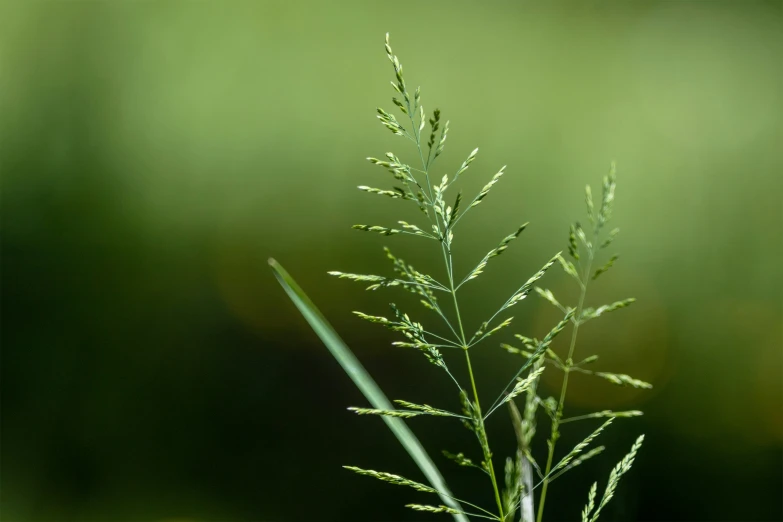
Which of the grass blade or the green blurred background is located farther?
the green blurred background

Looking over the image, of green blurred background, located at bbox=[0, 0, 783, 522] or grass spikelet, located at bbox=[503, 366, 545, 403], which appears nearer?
grass spikelet, located at bbox=[503, 366, 545, 403]

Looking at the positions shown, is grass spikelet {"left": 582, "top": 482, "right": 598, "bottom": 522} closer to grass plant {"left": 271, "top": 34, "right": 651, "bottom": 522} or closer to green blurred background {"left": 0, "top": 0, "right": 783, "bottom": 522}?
grass plant {"left": 271, "top": 34, "right": 651, "bottom": 522}

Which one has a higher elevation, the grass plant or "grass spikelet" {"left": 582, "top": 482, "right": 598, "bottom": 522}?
the grass plant

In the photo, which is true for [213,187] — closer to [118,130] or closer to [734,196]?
[118,130]

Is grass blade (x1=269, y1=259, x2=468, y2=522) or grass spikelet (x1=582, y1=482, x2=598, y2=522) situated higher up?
grass blade (x1=269, y1=259, x2=468, y2=522)

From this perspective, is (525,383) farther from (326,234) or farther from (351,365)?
(326,234)

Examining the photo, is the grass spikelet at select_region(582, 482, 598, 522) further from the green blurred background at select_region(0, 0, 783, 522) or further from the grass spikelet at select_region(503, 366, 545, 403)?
the green blurred background at select_region(0, 0, 783, 522)

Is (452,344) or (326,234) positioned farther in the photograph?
(326,234)

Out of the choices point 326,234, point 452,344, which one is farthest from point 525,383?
point 326,234

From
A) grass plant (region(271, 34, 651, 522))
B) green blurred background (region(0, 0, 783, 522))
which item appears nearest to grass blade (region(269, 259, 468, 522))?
grass plant (region(271, 34, 651, 522))
